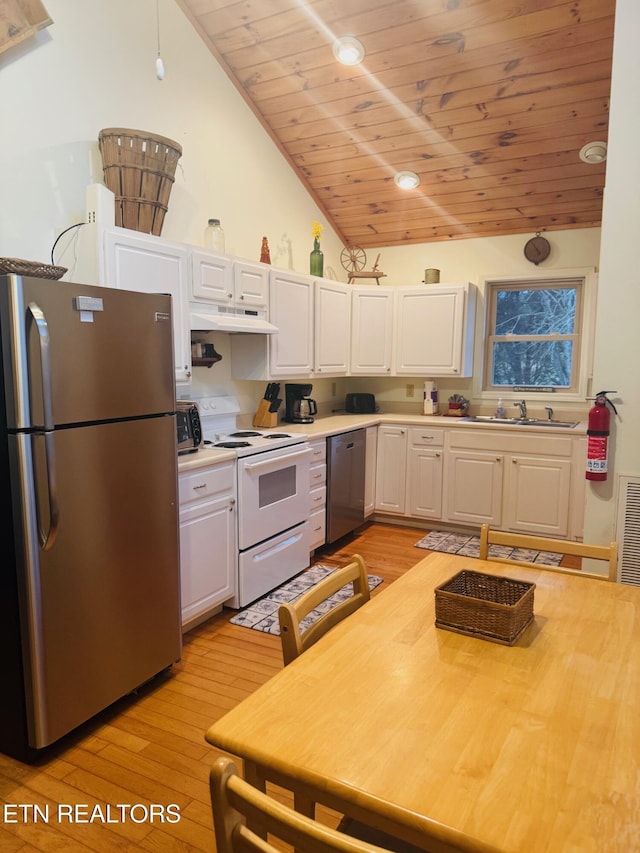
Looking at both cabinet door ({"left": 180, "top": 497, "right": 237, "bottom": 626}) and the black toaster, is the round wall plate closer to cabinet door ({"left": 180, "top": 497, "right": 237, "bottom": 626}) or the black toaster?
the black toaster

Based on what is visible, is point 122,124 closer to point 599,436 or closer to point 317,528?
point 317,528

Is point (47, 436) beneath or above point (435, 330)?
beneath

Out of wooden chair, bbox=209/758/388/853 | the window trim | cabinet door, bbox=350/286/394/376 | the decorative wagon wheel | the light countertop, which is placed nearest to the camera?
wooden chair, bbox=209/758/388/853

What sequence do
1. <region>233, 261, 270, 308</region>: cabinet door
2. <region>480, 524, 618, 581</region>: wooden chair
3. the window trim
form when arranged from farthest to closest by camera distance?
1. the window trim
2. <region>233, 261, 270, 308</region>: cabinet door
3. <region>480, 524, 618, 581</region>: wooden chair

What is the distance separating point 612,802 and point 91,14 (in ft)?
12.0

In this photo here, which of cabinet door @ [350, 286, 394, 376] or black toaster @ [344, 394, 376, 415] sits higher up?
cabinet door @ [350, 286, 394, 376]

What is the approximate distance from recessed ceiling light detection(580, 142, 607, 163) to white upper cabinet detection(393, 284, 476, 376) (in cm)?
121

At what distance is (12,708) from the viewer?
6.42 ft

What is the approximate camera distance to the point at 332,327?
179 inches

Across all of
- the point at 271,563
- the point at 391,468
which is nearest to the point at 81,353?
the point at 271,563

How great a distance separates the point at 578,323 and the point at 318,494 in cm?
258

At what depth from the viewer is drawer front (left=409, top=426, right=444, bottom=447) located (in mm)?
4555

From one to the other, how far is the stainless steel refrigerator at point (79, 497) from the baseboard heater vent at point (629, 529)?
209cm

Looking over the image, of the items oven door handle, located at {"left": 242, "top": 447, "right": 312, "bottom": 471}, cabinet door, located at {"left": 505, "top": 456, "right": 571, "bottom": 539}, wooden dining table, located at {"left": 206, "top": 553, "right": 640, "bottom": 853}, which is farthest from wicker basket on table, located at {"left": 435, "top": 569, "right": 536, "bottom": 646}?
cabinet door, located at {"left": 505, "top": 456, "right": 571, "bottom": 539}
